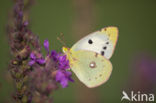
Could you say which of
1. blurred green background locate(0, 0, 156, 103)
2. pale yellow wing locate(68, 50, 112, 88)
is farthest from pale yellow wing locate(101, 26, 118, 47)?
blurred green background locate(0, 0, 156, 103)

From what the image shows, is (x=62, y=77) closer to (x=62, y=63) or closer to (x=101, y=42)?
(x=62, y=63)

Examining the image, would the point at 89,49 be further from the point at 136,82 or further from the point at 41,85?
the point at 41,85

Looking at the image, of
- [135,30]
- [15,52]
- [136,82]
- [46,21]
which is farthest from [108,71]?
[135,30]

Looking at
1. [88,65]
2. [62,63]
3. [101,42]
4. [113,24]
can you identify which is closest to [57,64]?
[62,63]

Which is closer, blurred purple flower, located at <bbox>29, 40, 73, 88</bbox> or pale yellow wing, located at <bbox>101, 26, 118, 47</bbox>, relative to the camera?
blurred purple flower, located at <bbox>29, 40, 73, 88</bbox>

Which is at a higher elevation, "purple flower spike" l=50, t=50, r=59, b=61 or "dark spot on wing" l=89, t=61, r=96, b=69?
"purple flower spike" l=50, t=50, r=59, b=61

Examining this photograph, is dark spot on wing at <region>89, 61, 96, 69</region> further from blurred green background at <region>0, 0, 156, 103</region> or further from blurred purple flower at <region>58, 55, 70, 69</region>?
blurred green background at <region>0, 0, 156, 103</region>

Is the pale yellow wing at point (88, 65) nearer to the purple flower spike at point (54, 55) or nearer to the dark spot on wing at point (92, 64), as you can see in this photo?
the dark spot on wing at point (92, 64)

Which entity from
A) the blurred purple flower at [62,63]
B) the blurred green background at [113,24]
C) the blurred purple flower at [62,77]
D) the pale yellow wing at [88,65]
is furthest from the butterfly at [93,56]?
the blurred green background at [113,24]
